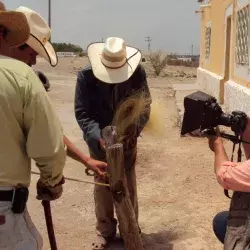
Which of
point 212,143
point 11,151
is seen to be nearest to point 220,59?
point 212,143

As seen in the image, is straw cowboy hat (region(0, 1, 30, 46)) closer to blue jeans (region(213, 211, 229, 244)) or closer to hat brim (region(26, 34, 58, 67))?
hat brim (region(26, 34, 58, 67))

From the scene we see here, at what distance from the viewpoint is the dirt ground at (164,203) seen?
173 inches

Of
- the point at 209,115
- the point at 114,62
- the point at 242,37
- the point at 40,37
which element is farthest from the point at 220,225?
the point at 242,37

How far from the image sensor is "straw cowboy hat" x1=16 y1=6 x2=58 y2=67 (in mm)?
2662

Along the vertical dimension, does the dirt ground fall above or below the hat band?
below

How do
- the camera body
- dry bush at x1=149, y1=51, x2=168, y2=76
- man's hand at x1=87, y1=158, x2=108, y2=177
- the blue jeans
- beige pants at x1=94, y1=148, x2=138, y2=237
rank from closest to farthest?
the camera body → the blue jeans → man's hand at x1=87, y1=158, x2=108, y2=177 → beige pants at x1=94, y1=148, x2=138, y2=237 → dry bush at x1=149, y1=51, x2=168, y2=76

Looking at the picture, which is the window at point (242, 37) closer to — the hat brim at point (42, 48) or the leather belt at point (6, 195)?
the hat brim at point (42, 48)

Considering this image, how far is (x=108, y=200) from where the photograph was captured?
4.03 metres

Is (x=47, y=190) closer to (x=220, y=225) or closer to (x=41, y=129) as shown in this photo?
(x=41, y=129)

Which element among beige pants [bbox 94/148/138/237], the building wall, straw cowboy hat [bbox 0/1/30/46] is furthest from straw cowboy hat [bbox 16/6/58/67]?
the building wall

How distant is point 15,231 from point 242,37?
8849 millimetres

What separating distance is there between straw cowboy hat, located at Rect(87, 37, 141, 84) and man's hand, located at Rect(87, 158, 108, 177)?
714mm

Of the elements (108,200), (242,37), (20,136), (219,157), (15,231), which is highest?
(242,37)

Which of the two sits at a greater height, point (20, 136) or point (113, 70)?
point (113, 70)
